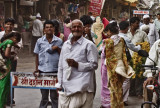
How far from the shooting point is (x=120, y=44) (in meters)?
6.66

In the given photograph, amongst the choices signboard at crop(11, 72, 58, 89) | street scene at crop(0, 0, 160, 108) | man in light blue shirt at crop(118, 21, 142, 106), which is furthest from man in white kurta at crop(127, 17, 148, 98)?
signboard at crop(11, 72, 58, 89)

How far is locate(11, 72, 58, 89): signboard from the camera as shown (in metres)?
6.13

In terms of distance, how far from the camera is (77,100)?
4863 millimetres

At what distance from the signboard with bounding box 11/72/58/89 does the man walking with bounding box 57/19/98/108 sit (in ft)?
3.82

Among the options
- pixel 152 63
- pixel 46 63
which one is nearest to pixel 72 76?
pixel 152 63

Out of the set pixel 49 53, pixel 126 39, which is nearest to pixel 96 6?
pixel 126 39

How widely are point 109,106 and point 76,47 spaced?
2663 mm

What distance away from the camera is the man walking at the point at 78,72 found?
189 inches

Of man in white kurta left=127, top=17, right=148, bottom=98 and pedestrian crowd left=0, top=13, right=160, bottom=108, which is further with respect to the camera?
man in white kurta left=127, top=17, right=148, bottom=98

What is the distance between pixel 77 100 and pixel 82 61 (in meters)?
0.49

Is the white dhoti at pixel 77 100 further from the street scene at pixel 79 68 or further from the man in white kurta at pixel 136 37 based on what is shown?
the man in white kurta at pixel 136 37

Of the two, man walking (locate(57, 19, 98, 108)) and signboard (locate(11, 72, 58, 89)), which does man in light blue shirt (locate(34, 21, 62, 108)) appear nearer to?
signboard (locate(11, 72, 58, 89))

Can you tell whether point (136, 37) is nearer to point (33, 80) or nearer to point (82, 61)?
point (33, 80)

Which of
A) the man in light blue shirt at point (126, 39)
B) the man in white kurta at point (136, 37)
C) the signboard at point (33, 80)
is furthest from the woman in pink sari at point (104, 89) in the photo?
the man in white kurta at point (136, 37)
